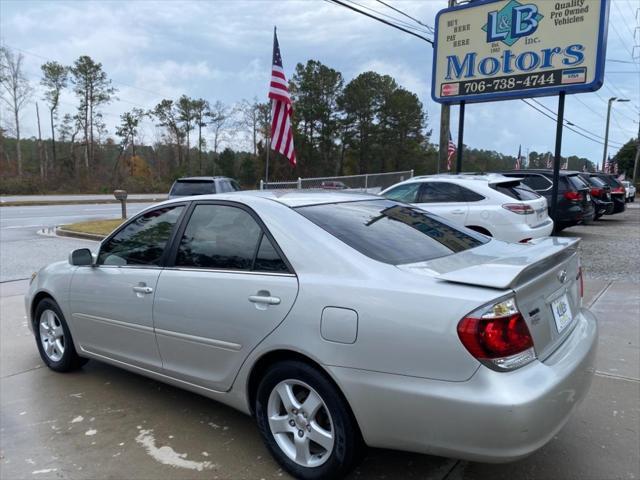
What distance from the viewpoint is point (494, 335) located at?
2098 millimetres

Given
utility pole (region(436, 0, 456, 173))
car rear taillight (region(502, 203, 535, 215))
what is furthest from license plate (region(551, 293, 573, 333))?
utility pole (region(436, 0, 456, 173))

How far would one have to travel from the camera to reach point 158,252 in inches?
134

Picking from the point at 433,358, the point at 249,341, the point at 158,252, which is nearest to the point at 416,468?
the point at 433,358

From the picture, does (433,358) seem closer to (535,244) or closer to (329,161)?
(535,244)

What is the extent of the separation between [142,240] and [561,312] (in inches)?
109

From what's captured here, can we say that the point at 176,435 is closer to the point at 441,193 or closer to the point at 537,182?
the point at 441,193

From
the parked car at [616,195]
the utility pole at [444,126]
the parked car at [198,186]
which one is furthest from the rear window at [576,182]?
the parked car at [198,186]

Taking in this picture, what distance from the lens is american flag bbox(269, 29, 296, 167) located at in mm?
11594

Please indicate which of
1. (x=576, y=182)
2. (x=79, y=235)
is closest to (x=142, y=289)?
(x=576, y=182)

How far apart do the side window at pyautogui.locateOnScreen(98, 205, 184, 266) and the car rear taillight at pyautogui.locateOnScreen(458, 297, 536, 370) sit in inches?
84.7

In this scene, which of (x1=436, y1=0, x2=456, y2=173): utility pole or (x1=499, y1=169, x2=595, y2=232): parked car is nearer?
(x1=499, y1=169, x2=595, y2=232): parked car

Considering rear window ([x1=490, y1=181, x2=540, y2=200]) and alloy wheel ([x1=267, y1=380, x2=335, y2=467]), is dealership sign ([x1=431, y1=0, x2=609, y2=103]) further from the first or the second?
alloy wheel ([x1=267, y1=380, x2=335, y2=467])

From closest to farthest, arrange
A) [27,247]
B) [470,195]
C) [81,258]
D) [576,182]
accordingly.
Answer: [81,258]
[470,195]
[27,247]
[576,182]

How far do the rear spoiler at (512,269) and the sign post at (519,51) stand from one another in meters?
8.55
